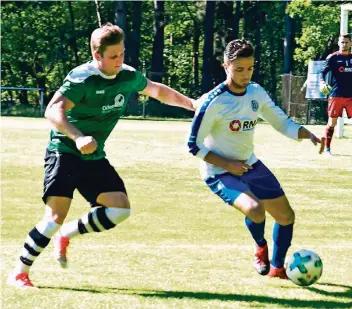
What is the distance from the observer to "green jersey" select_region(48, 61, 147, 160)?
635 centimetres

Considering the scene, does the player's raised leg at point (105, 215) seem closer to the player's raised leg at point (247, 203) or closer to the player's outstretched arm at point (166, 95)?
the player's raised leg at point (247, 203)

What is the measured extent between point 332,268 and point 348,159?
9.08 m

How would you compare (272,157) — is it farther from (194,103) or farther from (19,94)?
(19,94)

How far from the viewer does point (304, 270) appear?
21.0 ft

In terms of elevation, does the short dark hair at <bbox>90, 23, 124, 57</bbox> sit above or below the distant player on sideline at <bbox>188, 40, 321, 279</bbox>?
above

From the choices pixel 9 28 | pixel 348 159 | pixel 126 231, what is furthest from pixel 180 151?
pixel 9 28

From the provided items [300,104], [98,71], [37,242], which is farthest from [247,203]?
[300,104]

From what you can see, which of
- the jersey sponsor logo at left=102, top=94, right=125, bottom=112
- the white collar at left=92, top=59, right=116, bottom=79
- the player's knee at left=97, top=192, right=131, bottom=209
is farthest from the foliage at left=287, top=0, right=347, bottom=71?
the player's knee at left=97, top=192, right=131, bottom=209

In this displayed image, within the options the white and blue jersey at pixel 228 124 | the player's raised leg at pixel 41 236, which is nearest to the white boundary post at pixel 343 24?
the white and blue jersey at pixel 228 124

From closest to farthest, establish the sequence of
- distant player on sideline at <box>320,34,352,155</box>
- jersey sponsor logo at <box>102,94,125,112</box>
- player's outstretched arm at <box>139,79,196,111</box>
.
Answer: jersey sponsor logo at <box>102,94,125,112</box>, player's outstretched arm at <box>139,79,196,111</box>, distant player on sideline at <box>320,34,352,155</box>

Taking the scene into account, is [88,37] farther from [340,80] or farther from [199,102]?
[199,102]

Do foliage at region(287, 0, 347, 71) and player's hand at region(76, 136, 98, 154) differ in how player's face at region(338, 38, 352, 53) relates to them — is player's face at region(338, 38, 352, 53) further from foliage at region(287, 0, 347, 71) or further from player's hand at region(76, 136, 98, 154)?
foliage at region(287, 0, 347, 71)

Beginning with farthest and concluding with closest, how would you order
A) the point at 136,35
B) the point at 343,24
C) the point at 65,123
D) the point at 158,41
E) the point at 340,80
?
1. the point at 136,35
2. the point at 158,41
3. the point at 343,24
4. the point at 340,80
5. the point at 65,123

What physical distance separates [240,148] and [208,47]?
37.3m
